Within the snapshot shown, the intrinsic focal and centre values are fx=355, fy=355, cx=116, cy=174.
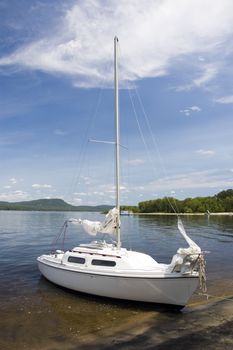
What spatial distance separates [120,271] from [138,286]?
1202 mm

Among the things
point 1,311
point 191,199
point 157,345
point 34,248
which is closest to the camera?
point 157,345

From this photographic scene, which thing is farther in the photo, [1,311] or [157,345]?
[1,311]

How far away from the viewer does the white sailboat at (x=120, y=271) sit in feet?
56.1

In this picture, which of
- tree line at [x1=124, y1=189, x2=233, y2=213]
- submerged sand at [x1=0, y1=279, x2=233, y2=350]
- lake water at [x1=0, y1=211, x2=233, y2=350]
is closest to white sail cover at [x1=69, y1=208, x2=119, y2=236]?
lake water at [x1=0, y1=211, x2=233, y2=350]

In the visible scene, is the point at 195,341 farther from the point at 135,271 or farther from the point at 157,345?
the point at 135,271

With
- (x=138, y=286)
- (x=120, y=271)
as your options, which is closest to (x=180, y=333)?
(x=138, y=286)

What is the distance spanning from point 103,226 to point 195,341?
970cm

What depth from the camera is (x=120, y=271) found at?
723 inches

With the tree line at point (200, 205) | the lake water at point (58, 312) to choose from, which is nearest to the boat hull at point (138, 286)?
the lake water at point (58, 312)

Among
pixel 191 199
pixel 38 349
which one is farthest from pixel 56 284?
pixel 191 199

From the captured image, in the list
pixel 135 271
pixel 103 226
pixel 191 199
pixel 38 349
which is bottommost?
pixel 38 349

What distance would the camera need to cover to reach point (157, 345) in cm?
1352

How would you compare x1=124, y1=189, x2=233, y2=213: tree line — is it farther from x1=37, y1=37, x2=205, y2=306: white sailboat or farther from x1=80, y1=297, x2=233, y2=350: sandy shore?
x1=80, y1=297, x2=233, y2=350: sandy shore

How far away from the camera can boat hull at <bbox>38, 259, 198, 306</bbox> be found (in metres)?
17.2
